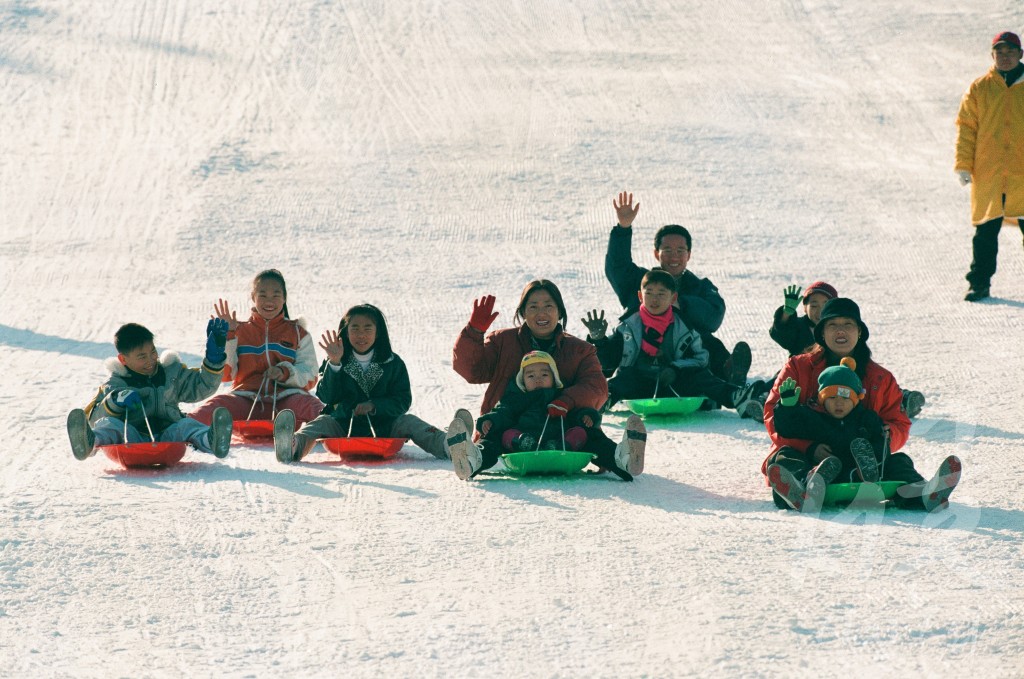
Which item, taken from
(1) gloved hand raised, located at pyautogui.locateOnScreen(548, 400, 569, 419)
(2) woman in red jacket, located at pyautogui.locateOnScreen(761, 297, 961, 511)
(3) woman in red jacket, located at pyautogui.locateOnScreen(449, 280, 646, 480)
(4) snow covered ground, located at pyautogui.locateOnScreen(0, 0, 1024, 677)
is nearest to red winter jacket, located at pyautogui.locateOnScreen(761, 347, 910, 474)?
(2) woman in red jacket, located at pyautogui.locateOnScreen(761, 297, 961, 511)

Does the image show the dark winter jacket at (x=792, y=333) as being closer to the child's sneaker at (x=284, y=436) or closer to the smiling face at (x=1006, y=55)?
the child's sneaker at (x=284, y=436)

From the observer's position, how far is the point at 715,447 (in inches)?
296

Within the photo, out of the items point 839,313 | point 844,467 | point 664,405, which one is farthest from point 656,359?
point 844,467

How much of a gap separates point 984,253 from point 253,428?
20.0 feet

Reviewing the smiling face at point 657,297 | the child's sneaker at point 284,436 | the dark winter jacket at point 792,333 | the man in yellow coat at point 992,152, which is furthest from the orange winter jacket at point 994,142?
the child's sneaker at point 284,436

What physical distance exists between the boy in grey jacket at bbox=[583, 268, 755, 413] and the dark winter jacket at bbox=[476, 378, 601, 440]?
1.54 metres

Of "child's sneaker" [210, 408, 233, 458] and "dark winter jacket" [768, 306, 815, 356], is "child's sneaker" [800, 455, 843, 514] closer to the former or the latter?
"dark winter jacket" [768, 306, 815, 356]

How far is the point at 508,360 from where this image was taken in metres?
7.05

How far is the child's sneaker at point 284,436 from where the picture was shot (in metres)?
6.93

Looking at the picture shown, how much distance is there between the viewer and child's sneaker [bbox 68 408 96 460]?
664cm

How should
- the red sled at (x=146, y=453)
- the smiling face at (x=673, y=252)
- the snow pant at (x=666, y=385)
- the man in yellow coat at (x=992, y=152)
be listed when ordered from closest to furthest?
the red sled at (x=146, y=453)
the snow pant at (x=666, y=385)
the smiling face at (x=673, y=252)
the man in yellow coat at (x=992, y=152)

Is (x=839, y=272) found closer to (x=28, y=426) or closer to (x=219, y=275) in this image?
(x=219, y=275)

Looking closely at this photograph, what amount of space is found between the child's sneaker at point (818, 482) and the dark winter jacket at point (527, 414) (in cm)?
111

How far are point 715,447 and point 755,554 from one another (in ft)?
7.23
